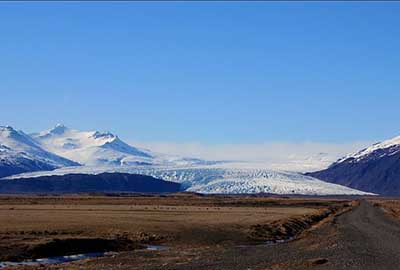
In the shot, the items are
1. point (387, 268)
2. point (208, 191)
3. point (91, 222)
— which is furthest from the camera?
point (208, 191)

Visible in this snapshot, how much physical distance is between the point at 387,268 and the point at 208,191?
164035 mm

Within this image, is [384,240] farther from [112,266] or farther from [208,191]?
[208,191]

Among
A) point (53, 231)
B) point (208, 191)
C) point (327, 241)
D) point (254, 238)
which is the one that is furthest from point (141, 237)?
point (208, 191)

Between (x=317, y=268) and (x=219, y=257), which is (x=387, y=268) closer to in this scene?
(x=317, y=268)

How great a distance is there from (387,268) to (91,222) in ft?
97.6

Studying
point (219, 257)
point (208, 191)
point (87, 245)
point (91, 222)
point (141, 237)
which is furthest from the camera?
point (208, 191)

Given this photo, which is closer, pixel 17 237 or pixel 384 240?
pixel 17 237

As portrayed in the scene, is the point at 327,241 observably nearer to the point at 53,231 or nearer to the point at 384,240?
the point at 384,240

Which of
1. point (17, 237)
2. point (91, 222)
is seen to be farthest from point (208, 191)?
point (17, 237)

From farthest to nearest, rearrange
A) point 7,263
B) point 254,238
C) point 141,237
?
point 254,238, point 141,237, point 7,263

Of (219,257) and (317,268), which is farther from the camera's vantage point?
(219,257)

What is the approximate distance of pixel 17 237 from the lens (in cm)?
4094

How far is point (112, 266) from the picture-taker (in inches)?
1255

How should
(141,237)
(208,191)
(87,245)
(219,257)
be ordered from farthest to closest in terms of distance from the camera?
1. (208,191)
2. (141,237)
3. (87,245)
4. (219,257)
